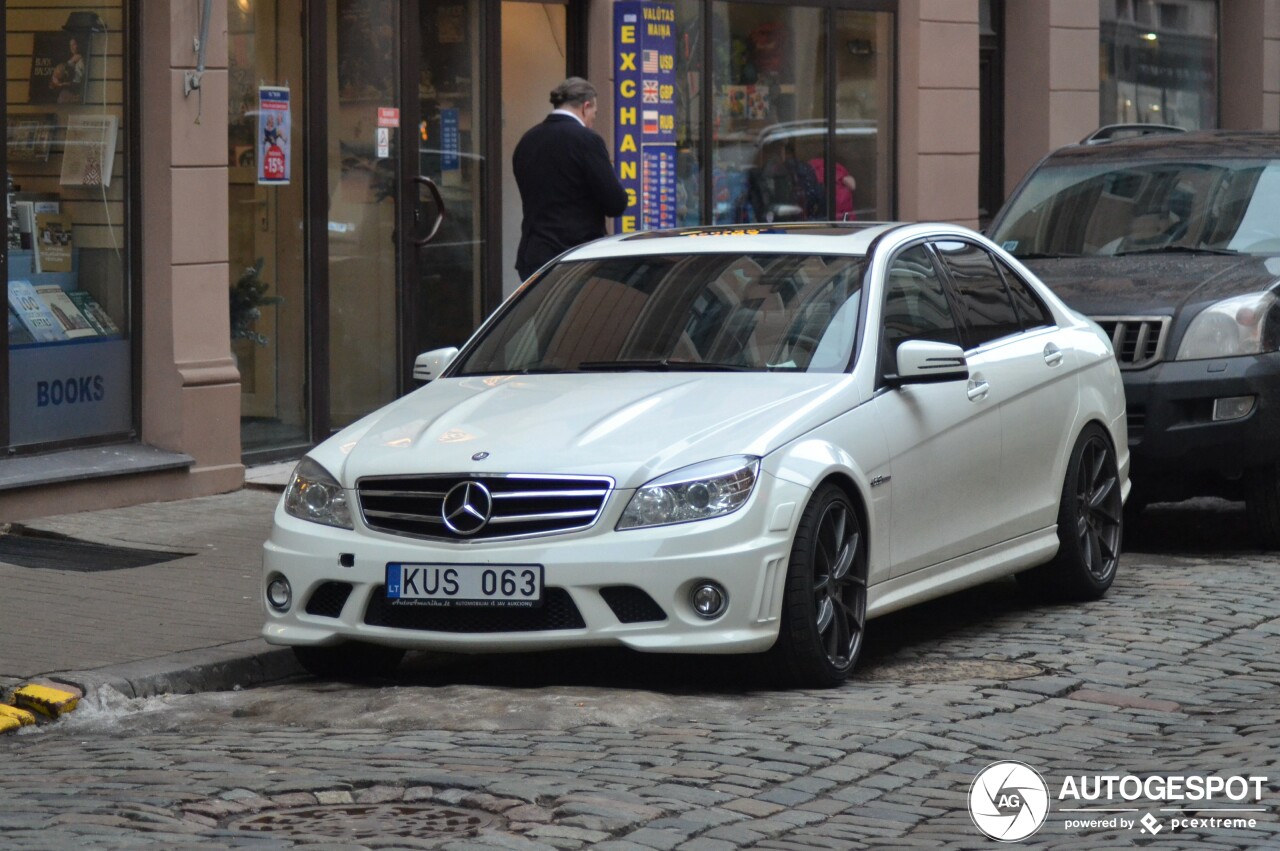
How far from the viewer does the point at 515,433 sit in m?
6.92

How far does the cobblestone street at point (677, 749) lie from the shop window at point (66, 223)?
417cm

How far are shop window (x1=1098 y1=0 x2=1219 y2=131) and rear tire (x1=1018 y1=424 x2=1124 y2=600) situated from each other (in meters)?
13.0

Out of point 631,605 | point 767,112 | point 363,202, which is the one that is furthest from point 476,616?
point 767,112

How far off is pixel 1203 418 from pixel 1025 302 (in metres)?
1.43

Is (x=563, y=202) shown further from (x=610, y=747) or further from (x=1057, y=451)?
(x=610, y=747)

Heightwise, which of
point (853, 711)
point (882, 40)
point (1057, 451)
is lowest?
point (853, 711)

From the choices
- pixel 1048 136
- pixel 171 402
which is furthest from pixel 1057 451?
pixel 1048 136

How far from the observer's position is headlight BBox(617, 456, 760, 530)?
6.57 m

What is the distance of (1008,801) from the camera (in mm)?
5441

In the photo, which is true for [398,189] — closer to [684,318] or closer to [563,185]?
[563,185]

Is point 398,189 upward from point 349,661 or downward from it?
upward

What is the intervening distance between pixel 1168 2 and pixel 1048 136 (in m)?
3.63

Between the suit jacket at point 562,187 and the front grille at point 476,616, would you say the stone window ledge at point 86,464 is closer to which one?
the suit jacket at point 562,187

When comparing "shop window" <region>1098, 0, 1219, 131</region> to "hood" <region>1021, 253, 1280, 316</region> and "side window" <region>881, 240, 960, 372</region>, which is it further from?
"side window" <region>881, 240, 960, 372</region>
